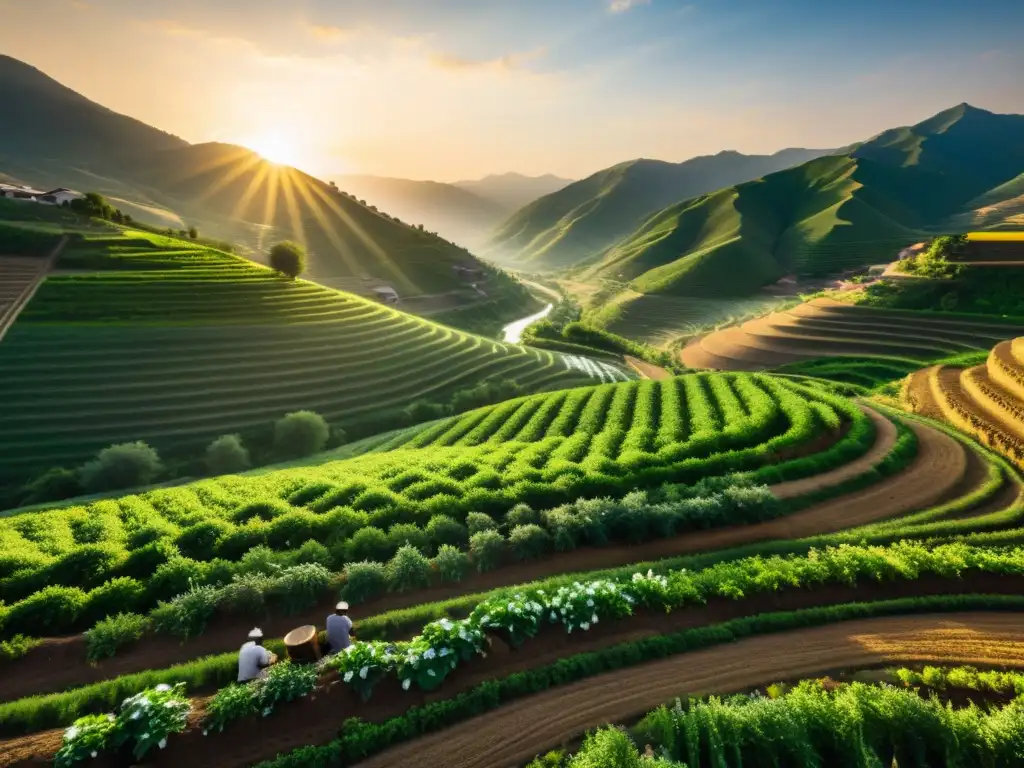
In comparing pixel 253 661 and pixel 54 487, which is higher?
pixel 253 661

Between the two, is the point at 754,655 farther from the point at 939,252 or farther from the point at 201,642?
the point at 939,252

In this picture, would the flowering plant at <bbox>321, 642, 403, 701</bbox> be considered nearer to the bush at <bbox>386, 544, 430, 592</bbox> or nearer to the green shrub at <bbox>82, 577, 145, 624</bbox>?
the bush at <bbox>386, 544, 430, 592</bbox>

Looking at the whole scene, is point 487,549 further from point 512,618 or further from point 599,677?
point 599,677

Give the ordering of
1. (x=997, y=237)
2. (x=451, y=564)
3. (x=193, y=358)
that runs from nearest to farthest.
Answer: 1. (x=451, y=564)
2. (x=193, y=358)
3. (x=997, y=237)

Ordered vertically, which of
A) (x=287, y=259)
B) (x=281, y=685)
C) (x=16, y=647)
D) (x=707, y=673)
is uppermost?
(x=287, y=259)

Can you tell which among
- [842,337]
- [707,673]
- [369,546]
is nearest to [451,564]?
[369,546]

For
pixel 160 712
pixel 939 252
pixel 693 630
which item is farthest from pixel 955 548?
pixel 939 252
